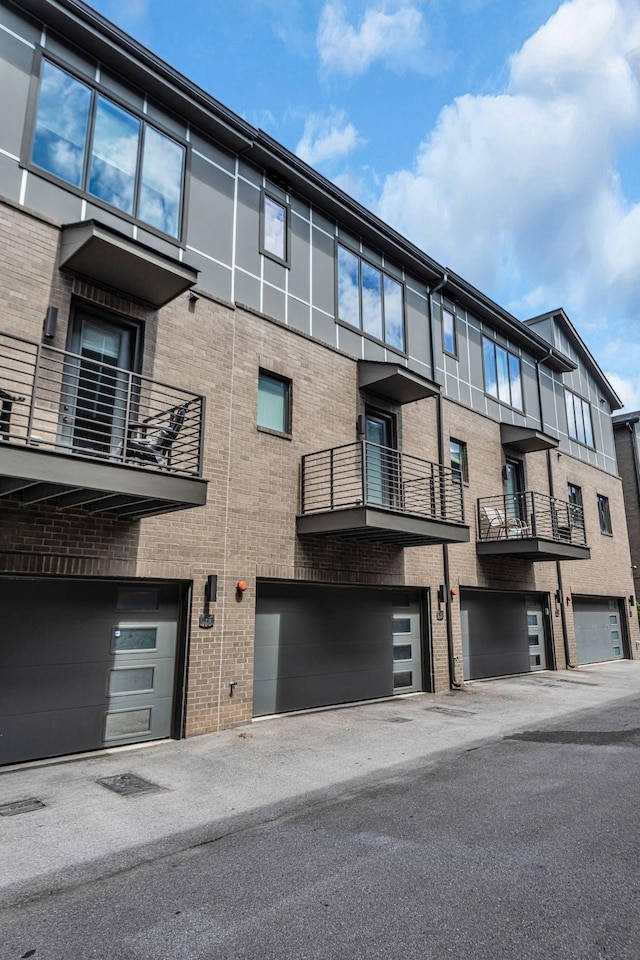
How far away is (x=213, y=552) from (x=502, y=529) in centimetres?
863

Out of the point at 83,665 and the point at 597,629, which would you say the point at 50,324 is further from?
the point at 597,629

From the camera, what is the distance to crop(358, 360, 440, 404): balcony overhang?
37.8 feet

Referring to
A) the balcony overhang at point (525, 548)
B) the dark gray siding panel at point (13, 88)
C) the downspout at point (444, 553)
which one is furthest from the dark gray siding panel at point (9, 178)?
the balcony overhang at point (525, 548)

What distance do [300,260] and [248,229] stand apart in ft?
4.26

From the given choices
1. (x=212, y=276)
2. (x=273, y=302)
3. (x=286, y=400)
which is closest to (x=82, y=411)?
(x=212, y=276)

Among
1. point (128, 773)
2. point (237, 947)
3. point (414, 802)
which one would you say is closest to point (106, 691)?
point (128, 773)

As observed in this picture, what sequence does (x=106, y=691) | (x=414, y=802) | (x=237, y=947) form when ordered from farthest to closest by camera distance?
(x=106, y=691)
(x=414, y=802)
(x=237, y=947)

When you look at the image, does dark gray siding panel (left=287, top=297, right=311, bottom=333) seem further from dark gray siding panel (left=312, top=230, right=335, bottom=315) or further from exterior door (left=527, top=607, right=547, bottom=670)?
exterior door (left=527, top=607, right=547, bottom=670)

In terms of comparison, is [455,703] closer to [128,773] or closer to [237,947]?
[128,773]

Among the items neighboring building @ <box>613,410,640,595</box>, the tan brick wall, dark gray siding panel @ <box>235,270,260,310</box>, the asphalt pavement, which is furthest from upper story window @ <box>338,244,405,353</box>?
neighboring building @ <box>613,410,640,595</box>

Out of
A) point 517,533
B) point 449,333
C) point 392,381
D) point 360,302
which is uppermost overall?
point 449,333

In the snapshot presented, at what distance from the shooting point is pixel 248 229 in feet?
34.1

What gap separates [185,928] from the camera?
3221 mm

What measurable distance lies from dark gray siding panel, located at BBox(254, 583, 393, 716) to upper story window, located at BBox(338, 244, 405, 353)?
226 inches
